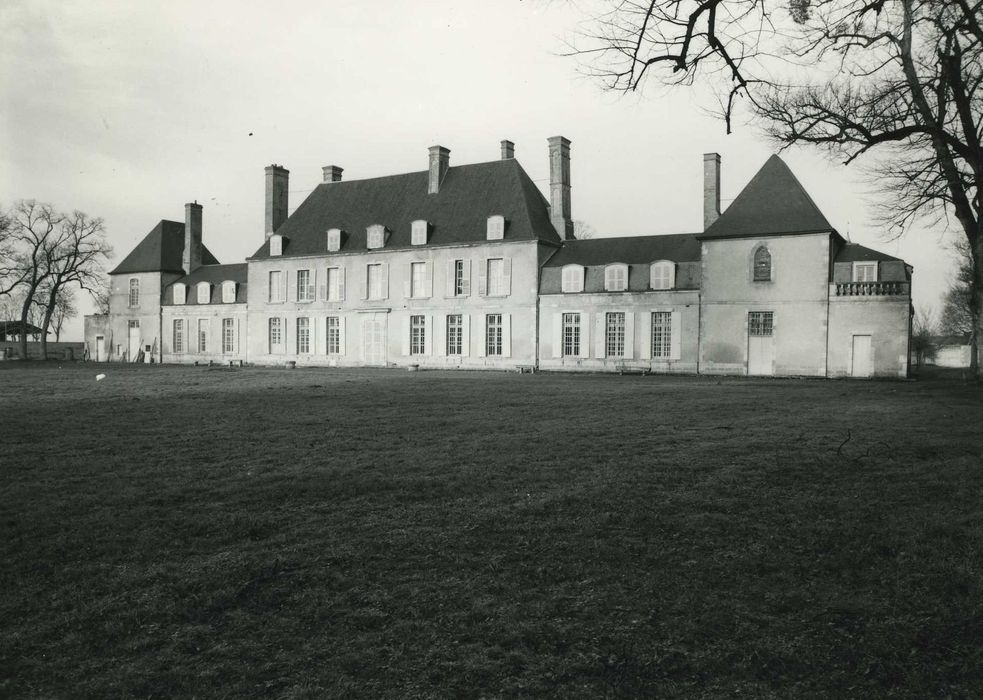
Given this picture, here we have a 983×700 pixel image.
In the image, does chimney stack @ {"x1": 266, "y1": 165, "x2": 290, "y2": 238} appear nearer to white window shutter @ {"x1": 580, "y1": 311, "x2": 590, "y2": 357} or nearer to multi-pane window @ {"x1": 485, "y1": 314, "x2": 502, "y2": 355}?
multi-pane window @ {"x1": 485, "y1": 314, "x2": 502, "y2": 355}

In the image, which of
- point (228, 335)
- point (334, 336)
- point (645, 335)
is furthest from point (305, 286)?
point (645, 335)

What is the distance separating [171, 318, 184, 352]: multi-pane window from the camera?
45.8m

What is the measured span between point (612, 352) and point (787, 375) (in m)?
7.06

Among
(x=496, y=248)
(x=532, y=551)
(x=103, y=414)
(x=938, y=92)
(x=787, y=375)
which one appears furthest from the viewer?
(x=496, y=248)

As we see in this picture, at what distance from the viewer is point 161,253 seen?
47.3 m

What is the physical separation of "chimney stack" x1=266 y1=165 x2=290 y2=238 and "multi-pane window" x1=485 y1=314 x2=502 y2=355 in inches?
602

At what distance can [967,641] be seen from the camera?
3943mm

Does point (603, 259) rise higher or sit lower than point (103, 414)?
higher

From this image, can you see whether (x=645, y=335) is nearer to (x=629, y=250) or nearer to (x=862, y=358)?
(x=629, y=250)

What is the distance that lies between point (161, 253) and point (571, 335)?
2822 centimetres

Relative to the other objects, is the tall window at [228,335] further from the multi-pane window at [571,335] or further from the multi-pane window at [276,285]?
the multi-pane window at [571,335]

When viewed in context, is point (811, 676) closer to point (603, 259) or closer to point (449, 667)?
point (449, 667)

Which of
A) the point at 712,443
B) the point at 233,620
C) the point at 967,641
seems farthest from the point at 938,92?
the point at 233,620

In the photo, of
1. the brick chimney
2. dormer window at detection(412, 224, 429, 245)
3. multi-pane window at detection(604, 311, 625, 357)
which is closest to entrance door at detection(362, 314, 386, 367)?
dormer window at detection(412, 224, 429, 245)
